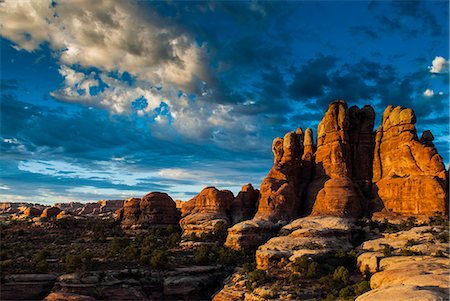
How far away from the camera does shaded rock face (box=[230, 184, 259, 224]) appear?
7812cm

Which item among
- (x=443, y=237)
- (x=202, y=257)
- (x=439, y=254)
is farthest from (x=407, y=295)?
(x=202, y=257)

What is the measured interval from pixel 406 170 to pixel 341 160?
12.3m

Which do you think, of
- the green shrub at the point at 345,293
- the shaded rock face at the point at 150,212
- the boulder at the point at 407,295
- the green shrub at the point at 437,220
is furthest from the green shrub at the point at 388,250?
the shaded rock face at the point at 150,212

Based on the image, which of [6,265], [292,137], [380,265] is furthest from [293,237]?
[6,265]

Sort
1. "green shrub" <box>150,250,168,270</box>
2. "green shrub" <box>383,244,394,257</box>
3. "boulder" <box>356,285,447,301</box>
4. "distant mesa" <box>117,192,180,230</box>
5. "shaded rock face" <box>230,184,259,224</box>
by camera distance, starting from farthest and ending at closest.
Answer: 1. "distant mesa" <box>117,192,180,230</box>
2. "shaded rock face" <box>230,184,259,224</box>
3. "green shrub" <box>150,250,168,270</box>
4. "green shrub" <box>383,244,394,257</box>
5. "boulder" <box>356,285,447,301</box>

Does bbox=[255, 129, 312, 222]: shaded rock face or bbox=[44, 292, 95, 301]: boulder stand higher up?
bbox=[255, 129, 312, 222]: shaded rock face

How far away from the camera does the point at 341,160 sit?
242 ft

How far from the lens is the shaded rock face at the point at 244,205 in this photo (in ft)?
256

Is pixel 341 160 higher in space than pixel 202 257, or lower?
higher

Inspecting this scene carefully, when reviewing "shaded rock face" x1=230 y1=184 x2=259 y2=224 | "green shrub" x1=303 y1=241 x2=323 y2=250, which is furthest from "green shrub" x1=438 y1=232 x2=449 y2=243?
"shaded rock face" x1=230 y1=184 x2=259 y2=224

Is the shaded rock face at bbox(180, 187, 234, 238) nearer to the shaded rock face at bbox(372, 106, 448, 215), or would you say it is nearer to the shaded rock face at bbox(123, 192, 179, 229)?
the shaded rock face at bbox(123, 192, 179, 229)

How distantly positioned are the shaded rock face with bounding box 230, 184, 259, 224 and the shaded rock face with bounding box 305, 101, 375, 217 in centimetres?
1315

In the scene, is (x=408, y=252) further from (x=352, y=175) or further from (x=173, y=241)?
(x=173, y=241)

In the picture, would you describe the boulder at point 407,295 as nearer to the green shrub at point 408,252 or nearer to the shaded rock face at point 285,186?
the green shrub at point 408,252
